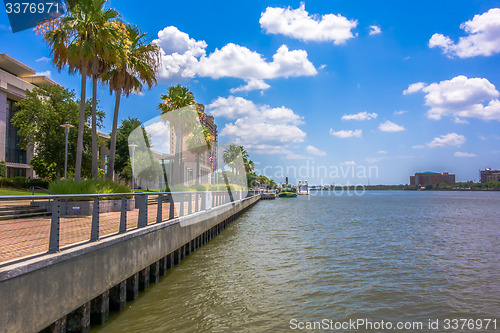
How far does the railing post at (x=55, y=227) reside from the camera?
20.7 ft

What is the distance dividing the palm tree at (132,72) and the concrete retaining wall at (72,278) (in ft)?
57.0

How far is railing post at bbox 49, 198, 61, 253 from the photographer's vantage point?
6315 mm

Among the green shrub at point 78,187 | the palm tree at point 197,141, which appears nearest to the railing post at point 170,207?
the green shrub at point 78,187

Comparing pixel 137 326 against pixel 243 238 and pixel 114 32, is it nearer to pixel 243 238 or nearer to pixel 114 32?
pixel 243 238

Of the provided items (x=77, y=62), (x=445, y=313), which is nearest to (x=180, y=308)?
(x=445, y=313)

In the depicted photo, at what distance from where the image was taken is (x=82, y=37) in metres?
21.6

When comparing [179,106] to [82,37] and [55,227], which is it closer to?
[82,37]

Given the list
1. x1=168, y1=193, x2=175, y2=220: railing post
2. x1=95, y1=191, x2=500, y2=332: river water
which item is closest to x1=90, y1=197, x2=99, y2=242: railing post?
x1=95, y1=191, x2=500, y2=332: river water

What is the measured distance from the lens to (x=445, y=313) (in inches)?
387

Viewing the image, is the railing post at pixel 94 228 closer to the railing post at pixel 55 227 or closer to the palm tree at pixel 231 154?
the railing post at pixel 55 227

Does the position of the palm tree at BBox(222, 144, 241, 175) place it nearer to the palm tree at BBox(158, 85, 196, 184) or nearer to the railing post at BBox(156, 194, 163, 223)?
the palm tree at BBox(158, 85, 196, 184)

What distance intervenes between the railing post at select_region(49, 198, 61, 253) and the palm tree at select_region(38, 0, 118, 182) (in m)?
15.6

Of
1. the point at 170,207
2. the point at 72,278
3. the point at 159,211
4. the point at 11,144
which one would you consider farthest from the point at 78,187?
the point at 11,144

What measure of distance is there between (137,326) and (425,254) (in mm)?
15552
